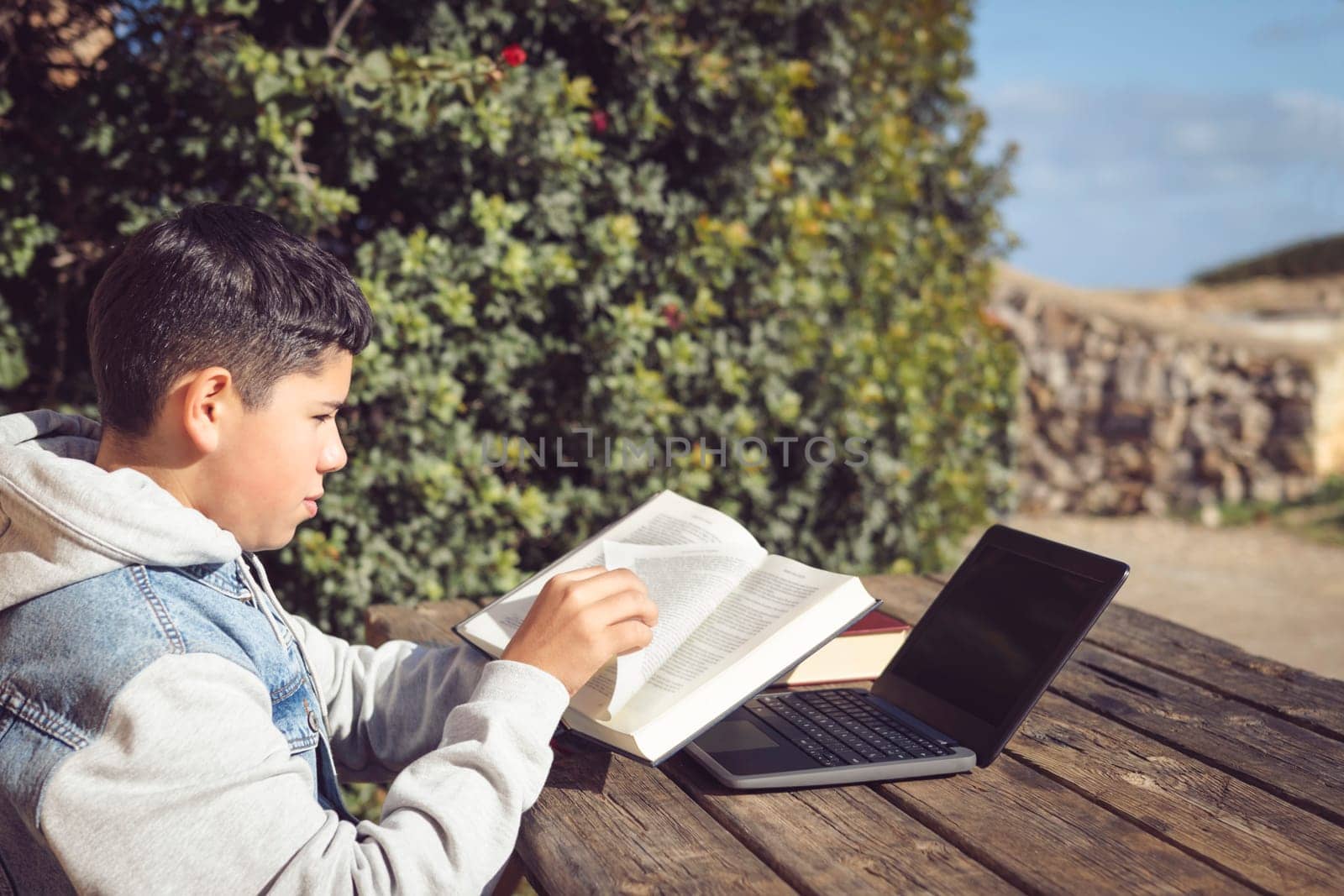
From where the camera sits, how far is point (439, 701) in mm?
1555

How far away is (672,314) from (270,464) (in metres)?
2.24

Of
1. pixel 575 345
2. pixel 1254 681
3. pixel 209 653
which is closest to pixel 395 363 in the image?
pixel 575 345

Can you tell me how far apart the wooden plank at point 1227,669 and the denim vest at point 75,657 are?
136 cm

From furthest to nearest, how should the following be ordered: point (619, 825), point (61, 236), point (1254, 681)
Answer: point (61, 236), point (1254, 681), point (619, 825)

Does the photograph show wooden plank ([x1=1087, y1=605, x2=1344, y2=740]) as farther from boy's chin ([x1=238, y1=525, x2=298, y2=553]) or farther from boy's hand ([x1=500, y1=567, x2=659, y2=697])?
boy's chin ([x1=238, y1=525, x2=298, y2=553])

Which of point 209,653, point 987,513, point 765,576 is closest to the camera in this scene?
point 209,653

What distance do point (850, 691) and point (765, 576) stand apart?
0.92 feet

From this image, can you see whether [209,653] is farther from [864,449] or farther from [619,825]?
[864,449]

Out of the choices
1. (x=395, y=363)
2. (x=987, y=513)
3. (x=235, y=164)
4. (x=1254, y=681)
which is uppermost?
(x=235, y=164)

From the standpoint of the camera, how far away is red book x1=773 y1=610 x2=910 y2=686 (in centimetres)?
172

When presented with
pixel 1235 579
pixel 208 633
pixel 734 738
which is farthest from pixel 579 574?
pixel 1235 579

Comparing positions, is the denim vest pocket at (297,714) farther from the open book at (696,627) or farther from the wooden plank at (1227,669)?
the wooden plank at (1227,669)

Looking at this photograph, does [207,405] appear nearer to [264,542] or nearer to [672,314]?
[264,542]

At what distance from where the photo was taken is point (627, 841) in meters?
1.21
